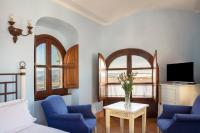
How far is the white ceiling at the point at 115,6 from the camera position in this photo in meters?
4.16

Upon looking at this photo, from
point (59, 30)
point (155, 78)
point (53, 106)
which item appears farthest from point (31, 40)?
point (155, 78)

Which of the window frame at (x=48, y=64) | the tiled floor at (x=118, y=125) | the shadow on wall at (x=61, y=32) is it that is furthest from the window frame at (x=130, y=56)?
the window frame at (x=48, y=64)

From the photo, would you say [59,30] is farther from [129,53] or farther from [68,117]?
[68,117]

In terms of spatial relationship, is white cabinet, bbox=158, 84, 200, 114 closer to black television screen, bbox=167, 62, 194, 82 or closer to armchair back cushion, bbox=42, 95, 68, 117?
black television screen, bbox=167, 62, 194, 82

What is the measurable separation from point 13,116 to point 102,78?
300cm

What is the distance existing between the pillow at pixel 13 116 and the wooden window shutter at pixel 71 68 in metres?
1.79

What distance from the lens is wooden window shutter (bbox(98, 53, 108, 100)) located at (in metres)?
4.94

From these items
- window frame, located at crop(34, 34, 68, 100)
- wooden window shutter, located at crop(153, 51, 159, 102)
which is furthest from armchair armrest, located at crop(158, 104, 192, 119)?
window frame, located at crop(34, 34, 68, 100)

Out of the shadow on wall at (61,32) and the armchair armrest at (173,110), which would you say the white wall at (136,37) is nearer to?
the shadow on wall at (61,32)

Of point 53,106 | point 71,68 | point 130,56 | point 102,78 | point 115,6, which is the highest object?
point 115,6

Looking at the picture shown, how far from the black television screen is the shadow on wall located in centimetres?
243

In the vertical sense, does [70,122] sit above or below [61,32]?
below

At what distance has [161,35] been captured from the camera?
5.32m

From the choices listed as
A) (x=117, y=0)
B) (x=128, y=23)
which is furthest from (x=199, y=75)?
(x=117, y=0)
